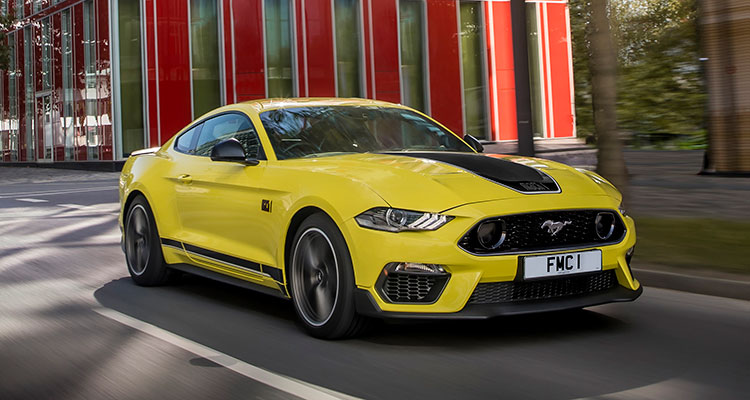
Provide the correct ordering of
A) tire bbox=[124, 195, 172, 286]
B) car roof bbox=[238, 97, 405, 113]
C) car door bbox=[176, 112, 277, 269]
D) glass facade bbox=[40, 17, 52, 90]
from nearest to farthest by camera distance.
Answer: car door bbox=[176, 112, 277, 269] < car roof bbox=[238, 97, 405, 113] < tire bbox=[124, 195, 172, 286] < glass facade bbox=[40, 17, 52, 90]

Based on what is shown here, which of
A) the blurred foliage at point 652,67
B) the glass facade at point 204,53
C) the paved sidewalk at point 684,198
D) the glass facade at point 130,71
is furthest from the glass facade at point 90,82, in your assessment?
the blurred foliage at point 652,67

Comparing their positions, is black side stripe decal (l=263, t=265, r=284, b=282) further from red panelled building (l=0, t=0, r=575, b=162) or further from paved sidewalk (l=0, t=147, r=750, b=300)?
red panelled building (l=0, t=0, r=575, b=162)

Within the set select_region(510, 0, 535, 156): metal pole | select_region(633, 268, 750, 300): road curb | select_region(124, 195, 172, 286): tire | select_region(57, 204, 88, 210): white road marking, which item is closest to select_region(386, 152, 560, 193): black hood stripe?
select_region(633, 268, 750, 300): road curb

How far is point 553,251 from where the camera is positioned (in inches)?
187

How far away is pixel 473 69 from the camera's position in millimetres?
36219

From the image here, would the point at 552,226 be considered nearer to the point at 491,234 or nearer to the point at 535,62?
the point at 491,234

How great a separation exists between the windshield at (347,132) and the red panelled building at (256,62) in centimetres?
2553

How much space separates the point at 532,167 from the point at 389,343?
1296 millimetres

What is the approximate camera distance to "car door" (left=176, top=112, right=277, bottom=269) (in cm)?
570

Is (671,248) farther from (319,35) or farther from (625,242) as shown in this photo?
(319,35)

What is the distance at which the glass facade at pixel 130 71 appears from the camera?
31344mm

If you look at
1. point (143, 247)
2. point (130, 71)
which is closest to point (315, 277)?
point (143, 247)

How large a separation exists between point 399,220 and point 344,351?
0.75 meters

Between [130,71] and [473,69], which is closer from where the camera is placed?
[130,71]
